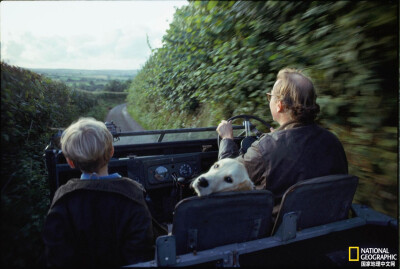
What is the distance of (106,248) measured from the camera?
166 cm

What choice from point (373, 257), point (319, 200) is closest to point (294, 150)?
point (319, 200)

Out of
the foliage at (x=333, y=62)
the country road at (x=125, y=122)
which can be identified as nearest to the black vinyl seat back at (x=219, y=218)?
the foliage at (x=333, y=62)

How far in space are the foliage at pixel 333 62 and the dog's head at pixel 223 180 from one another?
1.54 metres

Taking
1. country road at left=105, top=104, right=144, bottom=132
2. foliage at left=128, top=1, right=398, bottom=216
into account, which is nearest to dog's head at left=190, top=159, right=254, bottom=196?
foliage at left=128, top=1, right=398, bottom=216

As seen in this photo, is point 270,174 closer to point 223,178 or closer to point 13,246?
point 223,178

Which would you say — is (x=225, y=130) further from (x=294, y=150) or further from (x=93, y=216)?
(x=93, y=216)

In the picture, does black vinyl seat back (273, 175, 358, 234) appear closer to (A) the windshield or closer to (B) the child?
(B) the child

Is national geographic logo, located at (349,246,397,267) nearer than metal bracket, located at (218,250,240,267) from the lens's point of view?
No

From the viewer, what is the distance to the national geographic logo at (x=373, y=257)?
179cm

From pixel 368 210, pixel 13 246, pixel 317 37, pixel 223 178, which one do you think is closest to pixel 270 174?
pixel 223 178

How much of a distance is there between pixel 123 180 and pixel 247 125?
5.84ft

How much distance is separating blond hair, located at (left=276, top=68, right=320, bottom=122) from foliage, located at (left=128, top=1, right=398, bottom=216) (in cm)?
78

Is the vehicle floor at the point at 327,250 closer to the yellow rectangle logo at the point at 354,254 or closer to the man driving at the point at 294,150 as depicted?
the yellow rectangle logo at the point at 354,254

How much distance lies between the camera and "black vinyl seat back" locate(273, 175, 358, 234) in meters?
1.76
